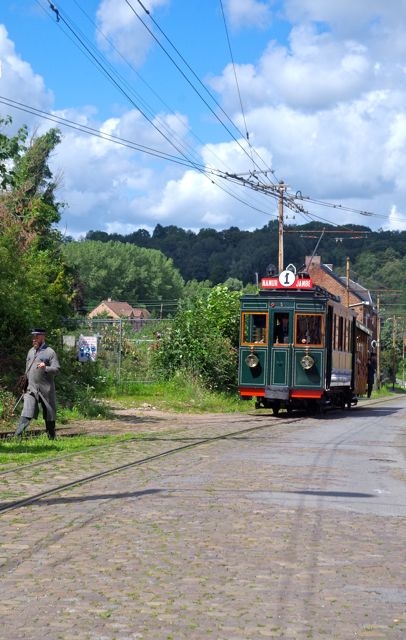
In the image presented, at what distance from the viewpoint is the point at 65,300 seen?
25953 millimetres

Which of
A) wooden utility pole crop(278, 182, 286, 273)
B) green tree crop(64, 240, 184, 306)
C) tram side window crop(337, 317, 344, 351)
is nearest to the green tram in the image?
tram side window crop(337, 317, 344, 351)

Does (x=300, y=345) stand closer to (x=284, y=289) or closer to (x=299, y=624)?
(x=284, y=289)

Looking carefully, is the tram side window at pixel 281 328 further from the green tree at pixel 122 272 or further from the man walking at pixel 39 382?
the green tree at pixel 122 272

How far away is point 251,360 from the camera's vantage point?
27984 mm

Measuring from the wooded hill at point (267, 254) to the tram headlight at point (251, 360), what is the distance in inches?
4569

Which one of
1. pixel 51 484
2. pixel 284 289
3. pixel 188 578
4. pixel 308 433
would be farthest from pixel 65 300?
pixel 188 578

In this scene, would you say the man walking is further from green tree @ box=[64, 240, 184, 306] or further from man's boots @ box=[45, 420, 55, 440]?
green tree @ box=[64, 240, 184, 306]

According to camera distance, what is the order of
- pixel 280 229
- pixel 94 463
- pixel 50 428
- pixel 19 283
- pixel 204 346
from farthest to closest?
pixel 280 229 < pixel 204 346 < pixel 19 283 < pixel 50 428 < pixel 94 463

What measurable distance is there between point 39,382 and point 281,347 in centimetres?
1254

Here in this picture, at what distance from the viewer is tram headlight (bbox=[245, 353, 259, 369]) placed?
27.9 meters

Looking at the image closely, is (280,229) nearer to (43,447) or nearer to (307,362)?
(307,362)

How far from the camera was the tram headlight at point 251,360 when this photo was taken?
27.9 metres

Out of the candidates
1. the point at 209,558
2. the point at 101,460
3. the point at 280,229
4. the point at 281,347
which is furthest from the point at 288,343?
the point at 209,558

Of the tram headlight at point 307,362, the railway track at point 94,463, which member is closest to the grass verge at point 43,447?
the railway track at point 94,463
